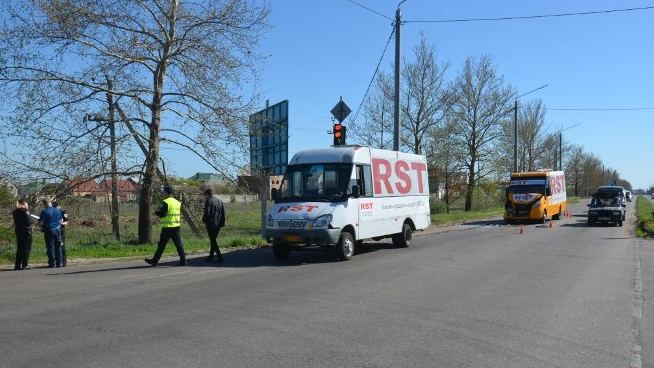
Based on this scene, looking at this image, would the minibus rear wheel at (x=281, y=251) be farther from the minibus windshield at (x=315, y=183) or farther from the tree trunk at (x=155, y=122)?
the tree trunk at (x=155, y=122)

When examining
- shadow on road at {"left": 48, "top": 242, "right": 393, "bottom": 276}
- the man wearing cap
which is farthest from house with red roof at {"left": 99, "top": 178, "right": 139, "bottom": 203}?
the man wearing cap

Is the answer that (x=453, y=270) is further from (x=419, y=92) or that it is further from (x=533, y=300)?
(x=419, y=92)

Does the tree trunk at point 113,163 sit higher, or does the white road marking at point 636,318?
the tree trunk at point 113,163

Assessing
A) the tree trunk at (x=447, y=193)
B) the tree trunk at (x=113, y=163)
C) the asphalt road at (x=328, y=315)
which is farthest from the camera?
the tree trunk at (x=447, y=193)

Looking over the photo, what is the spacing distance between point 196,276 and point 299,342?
5959 mm

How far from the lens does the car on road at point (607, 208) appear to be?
101 ft

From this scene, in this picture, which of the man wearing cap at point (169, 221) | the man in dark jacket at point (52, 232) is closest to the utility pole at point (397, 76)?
the man wearing cap at point (169, 221)

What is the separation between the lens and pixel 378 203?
646 inches

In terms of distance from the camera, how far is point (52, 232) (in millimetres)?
14094

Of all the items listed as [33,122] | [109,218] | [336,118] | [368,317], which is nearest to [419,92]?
[336,118]

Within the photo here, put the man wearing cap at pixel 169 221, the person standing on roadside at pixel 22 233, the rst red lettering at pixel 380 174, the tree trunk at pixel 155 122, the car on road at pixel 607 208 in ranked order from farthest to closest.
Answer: the car on road at pixel 607 208 < the tree trunk at pixel 155 122 < the rst red lettering at pixel 380 174 < the person standing on roadside at pixel 22 233 < the man wearing cap at pixel 169 221

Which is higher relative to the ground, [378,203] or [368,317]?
[378,203]

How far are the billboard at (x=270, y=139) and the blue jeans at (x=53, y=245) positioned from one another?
25.5ft

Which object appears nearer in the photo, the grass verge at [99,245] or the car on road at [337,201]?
the car on road at [337,201]
